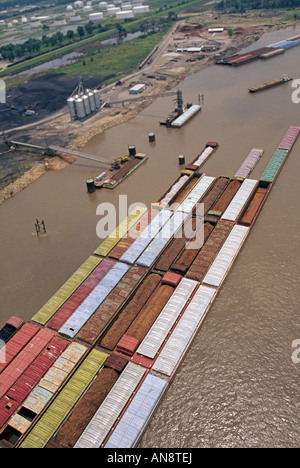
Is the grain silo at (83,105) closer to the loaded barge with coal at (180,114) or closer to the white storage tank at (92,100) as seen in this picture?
the white storage tank at (92,100)

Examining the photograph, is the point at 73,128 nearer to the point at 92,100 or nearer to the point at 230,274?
the point at 92,100

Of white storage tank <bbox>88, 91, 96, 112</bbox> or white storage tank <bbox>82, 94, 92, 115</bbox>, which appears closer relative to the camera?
white storage tank <bbox>82, 94, 92, 115</bbox>

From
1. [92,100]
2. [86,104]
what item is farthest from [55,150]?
[92,100]

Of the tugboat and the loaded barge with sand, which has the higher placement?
the tugboat

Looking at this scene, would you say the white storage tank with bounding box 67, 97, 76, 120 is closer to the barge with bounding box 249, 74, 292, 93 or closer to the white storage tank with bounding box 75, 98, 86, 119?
the white storage tank with bounding box 75, 98, 86, 119

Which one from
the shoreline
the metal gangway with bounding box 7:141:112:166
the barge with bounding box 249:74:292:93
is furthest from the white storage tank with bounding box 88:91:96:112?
the barge with bounding box 249:74:292:93
